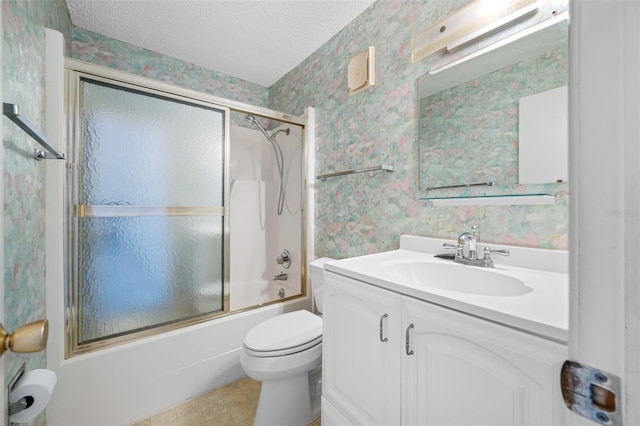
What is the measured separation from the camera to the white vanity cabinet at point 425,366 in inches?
24.7

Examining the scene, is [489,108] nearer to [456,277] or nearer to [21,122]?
[456,277]

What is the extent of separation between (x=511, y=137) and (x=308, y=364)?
136 centimetres

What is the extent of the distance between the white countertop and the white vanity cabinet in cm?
3

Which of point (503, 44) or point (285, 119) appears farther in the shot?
point (285, 119)

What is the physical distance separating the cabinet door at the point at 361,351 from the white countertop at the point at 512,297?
2.3 inches

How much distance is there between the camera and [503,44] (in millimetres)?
1146

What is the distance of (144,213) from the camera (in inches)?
61.1

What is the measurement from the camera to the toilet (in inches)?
50.8

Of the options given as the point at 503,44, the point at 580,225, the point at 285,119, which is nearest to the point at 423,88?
the point at 503,44

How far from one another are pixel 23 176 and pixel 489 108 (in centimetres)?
184

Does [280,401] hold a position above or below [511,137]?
below

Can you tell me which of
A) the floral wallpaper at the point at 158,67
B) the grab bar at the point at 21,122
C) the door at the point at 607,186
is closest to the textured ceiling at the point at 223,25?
the floral wallpaper at the point at 158,67

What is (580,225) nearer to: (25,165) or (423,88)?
(423,88)

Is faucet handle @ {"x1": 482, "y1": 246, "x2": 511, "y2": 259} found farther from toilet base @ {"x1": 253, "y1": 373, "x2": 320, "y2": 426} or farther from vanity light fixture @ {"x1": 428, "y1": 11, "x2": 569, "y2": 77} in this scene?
toilet base @ {"x1": 253, "y1": 373, "x2": 320, "y2": 426}
